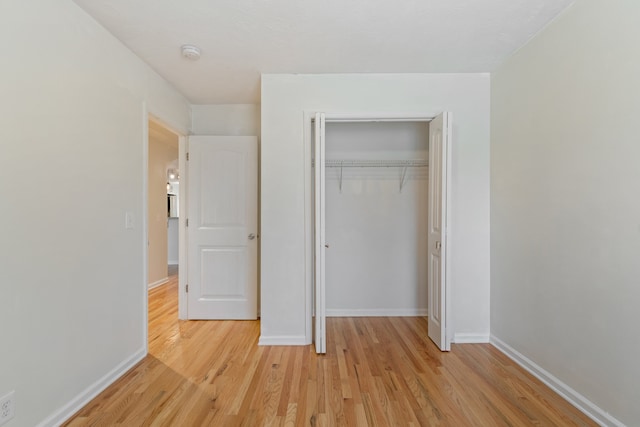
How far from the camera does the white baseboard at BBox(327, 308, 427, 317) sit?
353 centimetres

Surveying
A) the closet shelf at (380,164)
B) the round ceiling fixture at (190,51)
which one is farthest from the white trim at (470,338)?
the round ceiling fixture at (190,51)

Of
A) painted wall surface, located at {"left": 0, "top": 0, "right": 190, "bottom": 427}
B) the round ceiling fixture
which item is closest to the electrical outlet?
Result: painted wall surface, located at {"left": 0, "top": 0, "right": 190, "bottom": 427}

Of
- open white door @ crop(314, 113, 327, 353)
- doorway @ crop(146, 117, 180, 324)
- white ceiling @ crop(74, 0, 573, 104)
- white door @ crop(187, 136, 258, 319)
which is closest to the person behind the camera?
white ceiling @ crop(74, 0, 573, 104)

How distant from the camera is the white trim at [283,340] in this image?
276cm

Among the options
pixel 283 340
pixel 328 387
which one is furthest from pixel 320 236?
pixel 328 387

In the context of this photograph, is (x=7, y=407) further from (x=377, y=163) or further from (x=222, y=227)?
(x=377, y=163)

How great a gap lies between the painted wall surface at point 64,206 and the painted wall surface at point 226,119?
3.68 ft

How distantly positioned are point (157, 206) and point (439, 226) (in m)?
4.38

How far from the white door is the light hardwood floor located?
0.52 metres

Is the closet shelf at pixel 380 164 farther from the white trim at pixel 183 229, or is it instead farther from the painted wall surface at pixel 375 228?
the white trim at pixel 183 229

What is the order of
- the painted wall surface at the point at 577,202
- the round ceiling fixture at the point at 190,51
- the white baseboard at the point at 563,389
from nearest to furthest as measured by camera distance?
the painted wall surface at the point at 577,202
the white baseboard at the point at 563,389
the round ceiling fixture at the point at 190,51

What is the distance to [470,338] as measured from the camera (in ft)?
9.16

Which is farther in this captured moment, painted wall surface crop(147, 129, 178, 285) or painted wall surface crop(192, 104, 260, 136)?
painted wall surface crop(147, 129, 178, 285)

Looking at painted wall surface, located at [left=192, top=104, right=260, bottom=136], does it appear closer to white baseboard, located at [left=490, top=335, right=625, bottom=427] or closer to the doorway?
the doorway
